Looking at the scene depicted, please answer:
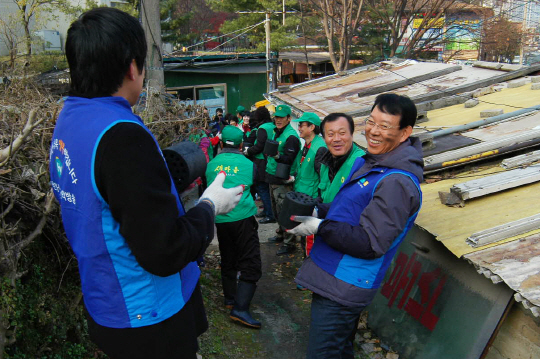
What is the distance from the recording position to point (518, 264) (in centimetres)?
305

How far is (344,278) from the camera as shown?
2742mm

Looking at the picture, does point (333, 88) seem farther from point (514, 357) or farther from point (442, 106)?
point (514, 357)

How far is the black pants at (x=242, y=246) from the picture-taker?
4820 mm

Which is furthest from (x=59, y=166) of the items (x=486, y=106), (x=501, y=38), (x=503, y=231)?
(x=501, y=38)

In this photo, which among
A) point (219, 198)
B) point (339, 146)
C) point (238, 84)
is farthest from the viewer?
point (238, 84)

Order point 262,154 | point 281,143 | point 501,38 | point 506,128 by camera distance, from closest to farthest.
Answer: point 506,128 < point 281,143 < point 262,154 < point 501,38

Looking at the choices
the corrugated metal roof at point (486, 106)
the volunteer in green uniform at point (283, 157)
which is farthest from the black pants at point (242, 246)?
the corrugated metal roof at point (486, 106)

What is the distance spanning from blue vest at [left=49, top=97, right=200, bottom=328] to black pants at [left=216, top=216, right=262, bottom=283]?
2907 mm

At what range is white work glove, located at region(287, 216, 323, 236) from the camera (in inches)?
109

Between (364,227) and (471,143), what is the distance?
12.2 ft

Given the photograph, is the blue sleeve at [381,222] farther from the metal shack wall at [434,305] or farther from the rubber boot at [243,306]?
the rubber boot at [243,306]

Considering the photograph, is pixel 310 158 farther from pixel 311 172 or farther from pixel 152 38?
pixel 152 38

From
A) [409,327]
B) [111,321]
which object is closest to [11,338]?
[111,321]

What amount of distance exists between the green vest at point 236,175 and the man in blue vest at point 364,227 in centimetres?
187
